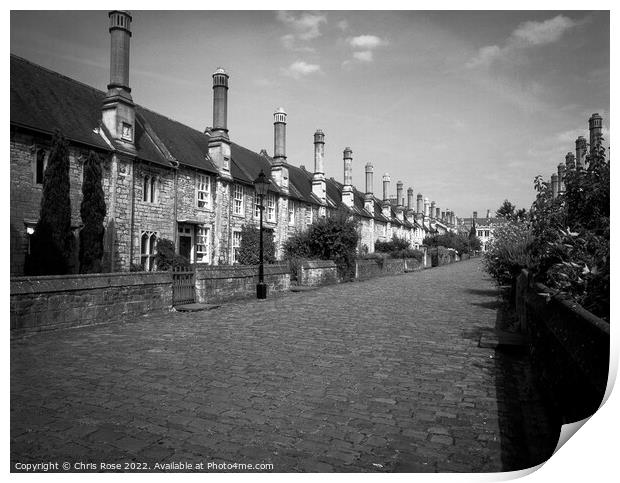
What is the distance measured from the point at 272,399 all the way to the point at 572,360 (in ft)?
8.73

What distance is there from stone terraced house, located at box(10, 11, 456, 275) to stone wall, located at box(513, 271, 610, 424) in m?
10.5

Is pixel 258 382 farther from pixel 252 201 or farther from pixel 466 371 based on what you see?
pixel 252 201

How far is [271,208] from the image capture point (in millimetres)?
27562

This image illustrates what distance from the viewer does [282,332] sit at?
7.88 metres

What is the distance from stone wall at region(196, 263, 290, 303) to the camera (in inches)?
489

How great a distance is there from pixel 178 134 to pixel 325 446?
22.9m

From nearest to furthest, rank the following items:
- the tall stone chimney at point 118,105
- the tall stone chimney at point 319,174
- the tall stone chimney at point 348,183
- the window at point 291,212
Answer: the tall stone chimney at point 118,105 → the window at point 291,212 → the tall stone chimney at point 319,174 → the tall stone chimney at point 348,183

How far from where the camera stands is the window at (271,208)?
27206mm

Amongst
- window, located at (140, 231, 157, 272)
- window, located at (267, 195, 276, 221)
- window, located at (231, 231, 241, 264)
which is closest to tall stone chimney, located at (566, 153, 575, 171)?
window, located at (140, 231, 157, 272)

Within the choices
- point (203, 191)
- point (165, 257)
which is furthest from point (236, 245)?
point (165, 257)

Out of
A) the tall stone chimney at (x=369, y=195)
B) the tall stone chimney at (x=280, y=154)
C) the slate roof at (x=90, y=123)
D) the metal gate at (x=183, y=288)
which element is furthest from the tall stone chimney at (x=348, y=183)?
the metal gate at (x=183, y=288)

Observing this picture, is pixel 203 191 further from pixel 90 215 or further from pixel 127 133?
pixel 90 215

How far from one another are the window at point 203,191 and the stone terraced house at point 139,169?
52 mm

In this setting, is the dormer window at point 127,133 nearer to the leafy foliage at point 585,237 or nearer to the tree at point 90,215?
the tree at point 90,215
